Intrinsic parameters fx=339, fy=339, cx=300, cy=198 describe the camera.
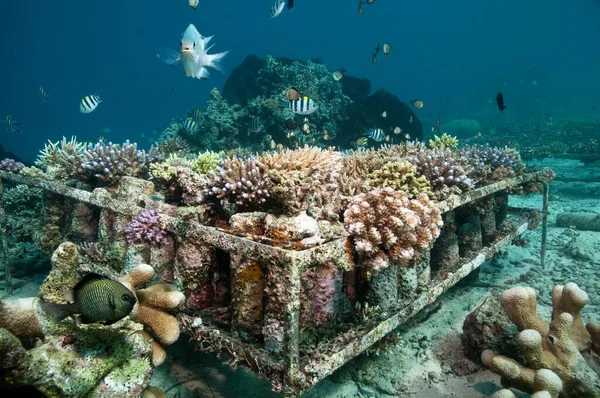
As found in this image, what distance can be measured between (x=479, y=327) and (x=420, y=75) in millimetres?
Result: 151069

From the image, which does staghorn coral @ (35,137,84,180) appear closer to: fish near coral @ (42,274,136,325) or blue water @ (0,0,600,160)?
fish near coral @ (42,274,136,325)

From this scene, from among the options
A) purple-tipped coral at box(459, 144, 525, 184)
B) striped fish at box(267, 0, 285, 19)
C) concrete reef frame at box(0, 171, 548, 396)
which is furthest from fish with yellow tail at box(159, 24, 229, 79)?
striped fish at box(267, 0, 285, 19)

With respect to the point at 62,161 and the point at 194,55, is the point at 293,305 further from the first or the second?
the point at 62,161

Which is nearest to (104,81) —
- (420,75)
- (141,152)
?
(420,75)

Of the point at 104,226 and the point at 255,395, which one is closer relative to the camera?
the point at 255,395

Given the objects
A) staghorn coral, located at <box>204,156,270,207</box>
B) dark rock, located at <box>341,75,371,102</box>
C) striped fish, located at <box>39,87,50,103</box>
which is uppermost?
dark rock, located at <box>341,75,371,102</box>

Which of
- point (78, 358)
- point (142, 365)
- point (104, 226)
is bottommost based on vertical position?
point (142, 365)

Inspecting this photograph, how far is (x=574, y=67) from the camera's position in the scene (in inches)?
4414

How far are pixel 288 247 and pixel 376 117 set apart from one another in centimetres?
1701

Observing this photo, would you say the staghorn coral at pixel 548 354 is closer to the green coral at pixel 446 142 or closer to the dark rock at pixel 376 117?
the green coral at pixel 446 142

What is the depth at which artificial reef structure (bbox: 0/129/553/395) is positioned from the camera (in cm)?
275

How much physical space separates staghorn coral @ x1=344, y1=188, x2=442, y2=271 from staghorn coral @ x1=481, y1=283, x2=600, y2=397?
124 centimetres

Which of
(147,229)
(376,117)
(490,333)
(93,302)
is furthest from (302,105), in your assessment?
(376,117)

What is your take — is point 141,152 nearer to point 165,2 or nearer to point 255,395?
point 255,395
